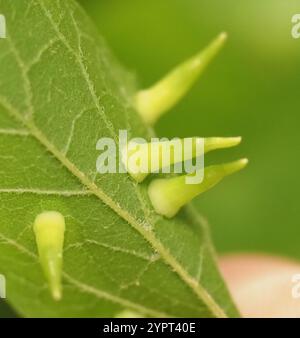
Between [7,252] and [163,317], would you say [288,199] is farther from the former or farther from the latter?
[7,252]

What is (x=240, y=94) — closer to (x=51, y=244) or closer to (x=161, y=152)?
(x=161, y=152)

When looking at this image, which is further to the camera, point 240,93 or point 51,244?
point 240,93

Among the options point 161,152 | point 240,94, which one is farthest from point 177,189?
point 240,94

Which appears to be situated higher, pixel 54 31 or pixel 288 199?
pixel 288 199

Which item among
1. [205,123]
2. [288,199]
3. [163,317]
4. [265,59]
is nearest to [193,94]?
[205,123]

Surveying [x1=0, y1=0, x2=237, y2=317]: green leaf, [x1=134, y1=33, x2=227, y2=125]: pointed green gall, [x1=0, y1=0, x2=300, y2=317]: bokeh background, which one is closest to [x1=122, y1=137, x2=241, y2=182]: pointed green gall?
[x1=0, y1=0, x2=237, y2=317]: green leaf

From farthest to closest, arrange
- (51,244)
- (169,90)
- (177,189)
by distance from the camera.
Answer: (169,90), (177,189), (51,244)

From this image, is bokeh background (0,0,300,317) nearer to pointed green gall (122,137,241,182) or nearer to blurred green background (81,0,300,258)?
blurred green background (81,0,300,258)
